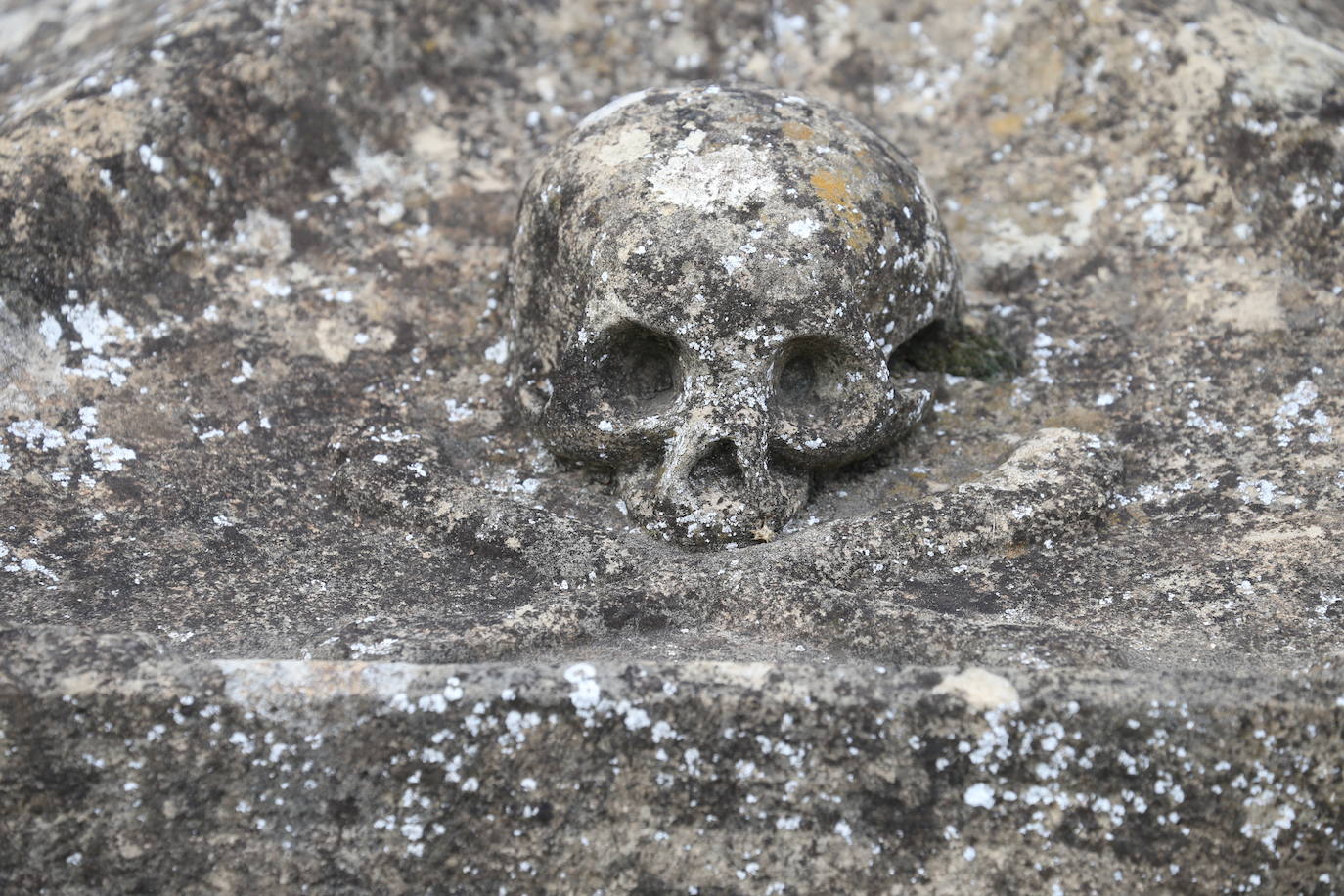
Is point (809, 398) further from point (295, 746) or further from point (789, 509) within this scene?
point (295, 746)

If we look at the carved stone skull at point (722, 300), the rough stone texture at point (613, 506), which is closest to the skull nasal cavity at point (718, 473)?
the carved stone skull at point (722, 300)

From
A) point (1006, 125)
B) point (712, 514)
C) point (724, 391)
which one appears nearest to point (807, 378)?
point (724, 391)

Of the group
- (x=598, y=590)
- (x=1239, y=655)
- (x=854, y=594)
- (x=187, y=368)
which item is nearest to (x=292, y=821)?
(x=598, y=590)

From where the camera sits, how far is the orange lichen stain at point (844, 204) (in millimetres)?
2398

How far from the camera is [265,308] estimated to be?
2777mm

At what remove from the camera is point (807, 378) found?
2.48m

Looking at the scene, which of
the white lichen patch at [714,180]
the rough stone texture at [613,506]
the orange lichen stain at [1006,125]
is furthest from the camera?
the orange lichen stain at [1006,125]

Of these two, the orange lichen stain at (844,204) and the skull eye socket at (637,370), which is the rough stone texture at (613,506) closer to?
the skull eye socket at (637,370)

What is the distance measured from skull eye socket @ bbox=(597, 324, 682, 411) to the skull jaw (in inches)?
7.0

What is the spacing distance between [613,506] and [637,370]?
258mm

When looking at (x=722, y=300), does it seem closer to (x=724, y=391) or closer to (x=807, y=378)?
(x=724, y=391)

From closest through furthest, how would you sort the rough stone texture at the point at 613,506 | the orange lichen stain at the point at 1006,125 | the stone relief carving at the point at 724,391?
the rough stone texture at the point at 613,506 → the stone relief carving at the point at 724,391 → the orange lichen stain at the point at 1006,125

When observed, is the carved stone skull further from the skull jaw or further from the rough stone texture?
the rough stone texture

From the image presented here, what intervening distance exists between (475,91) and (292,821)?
6.37 feet
